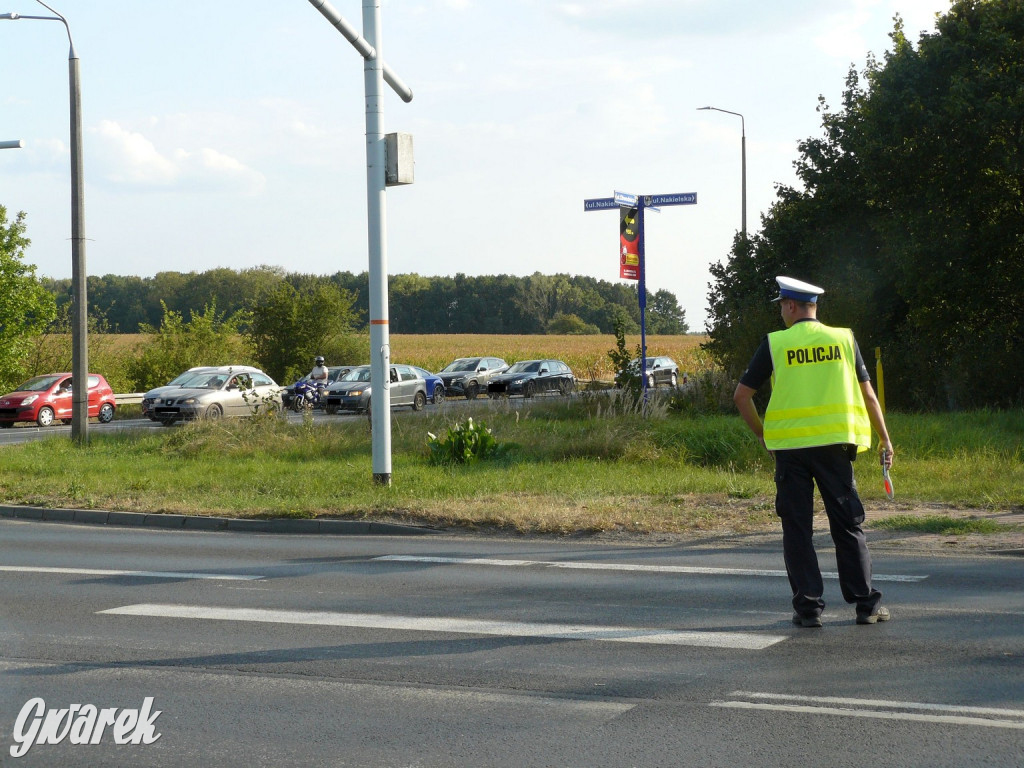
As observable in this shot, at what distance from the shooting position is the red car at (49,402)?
32.3m

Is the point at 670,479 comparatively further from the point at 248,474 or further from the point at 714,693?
the point at 714,693

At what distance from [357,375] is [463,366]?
34.6 feet

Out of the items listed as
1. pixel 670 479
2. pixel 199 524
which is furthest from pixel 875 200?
pixel 199 524

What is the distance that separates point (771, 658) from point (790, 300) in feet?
6.95

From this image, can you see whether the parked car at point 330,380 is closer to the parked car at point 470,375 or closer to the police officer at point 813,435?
the parked car at point 470,375

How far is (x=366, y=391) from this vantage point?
33.2 metres

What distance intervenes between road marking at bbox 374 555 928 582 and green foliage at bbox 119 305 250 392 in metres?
35.0

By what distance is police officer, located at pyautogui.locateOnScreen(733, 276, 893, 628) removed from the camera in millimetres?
6445

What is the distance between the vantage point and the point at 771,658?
593 centimetres

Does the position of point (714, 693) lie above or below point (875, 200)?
below

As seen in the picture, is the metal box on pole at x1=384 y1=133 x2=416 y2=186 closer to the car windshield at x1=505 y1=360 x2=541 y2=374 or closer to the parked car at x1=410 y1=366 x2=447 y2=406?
the parked car at x1=410 y1=366 x2=447 y2=406

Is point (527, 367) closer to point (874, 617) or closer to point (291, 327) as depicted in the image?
point (291, 327)

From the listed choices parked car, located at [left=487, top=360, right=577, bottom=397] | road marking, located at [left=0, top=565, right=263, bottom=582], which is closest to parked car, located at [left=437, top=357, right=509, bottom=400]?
parked car, located at [left=487, top=360, right=577, bottom=397]

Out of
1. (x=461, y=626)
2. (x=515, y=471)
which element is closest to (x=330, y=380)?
(x=515, y=471)
